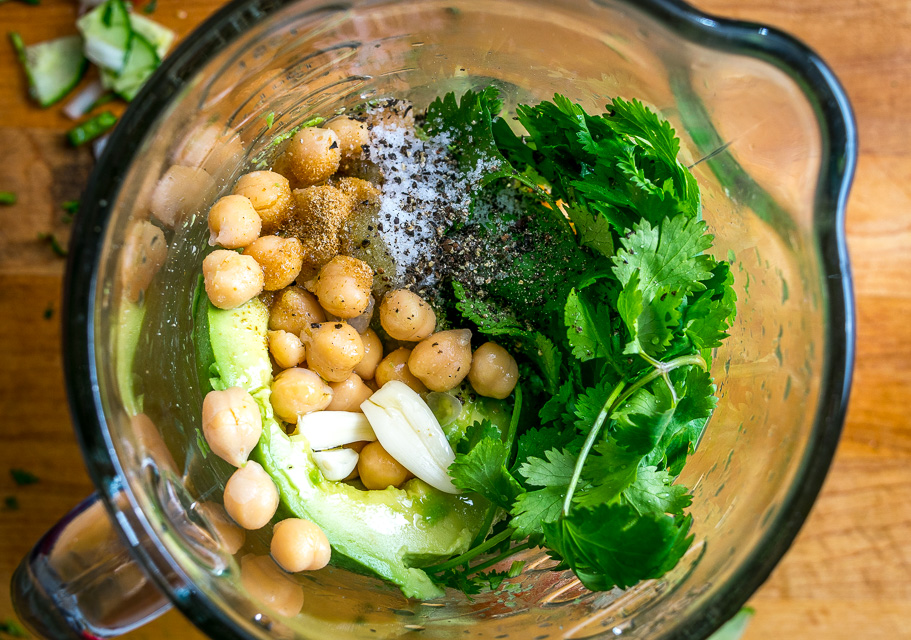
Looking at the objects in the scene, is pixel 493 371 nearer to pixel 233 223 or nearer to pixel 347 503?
pixel 347 503

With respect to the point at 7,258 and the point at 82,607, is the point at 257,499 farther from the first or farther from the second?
the point at 7,258

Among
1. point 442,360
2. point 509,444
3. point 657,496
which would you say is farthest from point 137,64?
point 657,496

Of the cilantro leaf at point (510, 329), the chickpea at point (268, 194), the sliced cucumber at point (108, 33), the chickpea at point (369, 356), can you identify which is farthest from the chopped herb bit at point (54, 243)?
the cilantro leaf at point (510, 329)

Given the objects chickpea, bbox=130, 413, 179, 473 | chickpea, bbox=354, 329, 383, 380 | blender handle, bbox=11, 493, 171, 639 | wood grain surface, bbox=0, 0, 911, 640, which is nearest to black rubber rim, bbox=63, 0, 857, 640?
chickpea, bbox=130, 413, 179, 473

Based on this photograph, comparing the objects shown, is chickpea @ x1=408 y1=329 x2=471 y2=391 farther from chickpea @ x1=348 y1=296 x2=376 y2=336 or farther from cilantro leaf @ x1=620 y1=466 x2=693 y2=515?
cilantro leaf @ x1=620 y1=466 x2=693 y2=515

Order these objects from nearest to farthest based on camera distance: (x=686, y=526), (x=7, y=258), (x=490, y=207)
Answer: (x=686, y=526), (x=490, y=207), (x=7, y=258)

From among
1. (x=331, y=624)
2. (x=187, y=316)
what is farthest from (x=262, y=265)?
(x=331, y=624)
